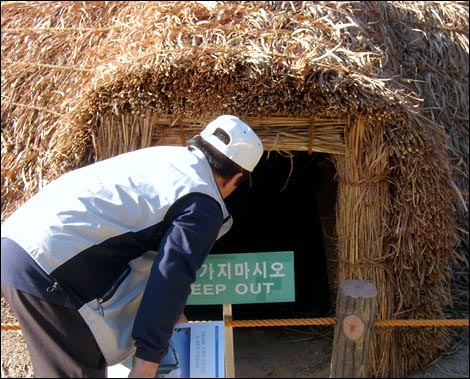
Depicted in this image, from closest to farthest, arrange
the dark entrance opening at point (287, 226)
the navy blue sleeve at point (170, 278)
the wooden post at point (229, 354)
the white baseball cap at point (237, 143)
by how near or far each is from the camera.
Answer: the navy blue sleeve at point (170, 278), the white baseball cap at point (237, 143), the wooden post at point (229, 354), the dark entrance opening at point (287, 226)

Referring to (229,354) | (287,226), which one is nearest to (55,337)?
(229,354)

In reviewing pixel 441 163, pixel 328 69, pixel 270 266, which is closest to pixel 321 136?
pixel 328 69

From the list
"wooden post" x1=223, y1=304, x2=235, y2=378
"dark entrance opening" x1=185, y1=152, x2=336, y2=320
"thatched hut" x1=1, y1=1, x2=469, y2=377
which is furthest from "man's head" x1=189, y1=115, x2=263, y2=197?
"dark entrance opening" x1=185, y1=152, x2=336, y2=320

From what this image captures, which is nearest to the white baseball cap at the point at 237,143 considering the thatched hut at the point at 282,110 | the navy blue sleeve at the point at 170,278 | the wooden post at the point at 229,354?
the navy blue sleeve at the point at 170,278

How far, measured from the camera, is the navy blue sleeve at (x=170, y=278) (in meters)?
2.01

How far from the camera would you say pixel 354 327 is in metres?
2.57

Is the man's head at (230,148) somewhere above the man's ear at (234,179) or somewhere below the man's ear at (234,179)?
above

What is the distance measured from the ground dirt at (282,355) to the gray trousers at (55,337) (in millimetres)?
1654

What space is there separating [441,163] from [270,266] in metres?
1.31

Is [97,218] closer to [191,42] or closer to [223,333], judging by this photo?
[223,333]

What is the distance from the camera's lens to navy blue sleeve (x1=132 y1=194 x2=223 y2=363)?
2.01 metres

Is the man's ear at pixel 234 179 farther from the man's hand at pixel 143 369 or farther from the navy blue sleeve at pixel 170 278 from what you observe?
the man's hand at pixel 143 369

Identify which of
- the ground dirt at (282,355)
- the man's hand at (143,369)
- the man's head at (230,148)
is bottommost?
the ground dirt at (282,355)

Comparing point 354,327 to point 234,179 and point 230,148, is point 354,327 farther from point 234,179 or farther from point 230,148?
point 230,148
